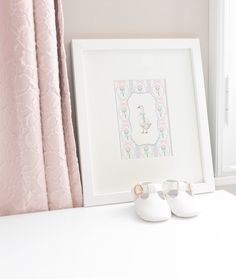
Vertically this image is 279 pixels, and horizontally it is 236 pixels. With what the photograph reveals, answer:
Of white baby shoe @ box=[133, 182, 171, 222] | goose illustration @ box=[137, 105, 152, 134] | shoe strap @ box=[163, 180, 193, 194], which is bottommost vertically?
white baby shoe @ box=[133, 182, 171, 222]

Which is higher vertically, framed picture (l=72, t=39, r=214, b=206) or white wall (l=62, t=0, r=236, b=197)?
white wall (l=62, t=0, r=236, b=197)

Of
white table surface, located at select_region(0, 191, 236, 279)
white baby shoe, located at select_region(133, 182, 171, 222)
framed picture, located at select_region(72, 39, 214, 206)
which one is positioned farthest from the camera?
framed picture, located at select_region(72, 39, 214, 206)

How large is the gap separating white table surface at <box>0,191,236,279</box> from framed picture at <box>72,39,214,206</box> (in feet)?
0.40

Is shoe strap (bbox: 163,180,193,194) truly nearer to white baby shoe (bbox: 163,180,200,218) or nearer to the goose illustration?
white baby shoe (bbox: 163,180,200,218)

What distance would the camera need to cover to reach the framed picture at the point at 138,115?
0.99 m

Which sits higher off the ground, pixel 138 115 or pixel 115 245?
pixel 138 115

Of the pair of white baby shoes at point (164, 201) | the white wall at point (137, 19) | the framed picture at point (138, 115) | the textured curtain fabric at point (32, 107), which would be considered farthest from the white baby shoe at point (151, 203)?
the white wall at point (137, 19)

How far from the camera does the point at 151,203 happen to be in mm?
869

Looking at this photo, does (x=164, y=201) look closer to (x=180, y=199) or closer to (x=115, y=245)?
(x=180, y=199)

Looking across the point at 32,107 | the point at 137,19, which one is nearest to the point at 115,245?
the point at 32,107

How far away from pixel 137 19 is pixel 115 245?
2.33 feet

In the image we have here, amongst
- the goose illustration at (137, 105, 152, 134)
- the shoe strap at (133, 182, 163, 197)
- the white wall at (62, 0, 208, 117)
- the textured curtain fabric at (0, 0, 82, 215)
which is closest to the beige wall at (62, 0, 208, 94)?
the white wall at (62, 0, 208, 117)

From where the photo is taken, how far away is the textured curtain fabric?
2.80ft

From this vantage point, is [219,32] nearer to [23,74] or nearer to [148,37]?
[148,37]
